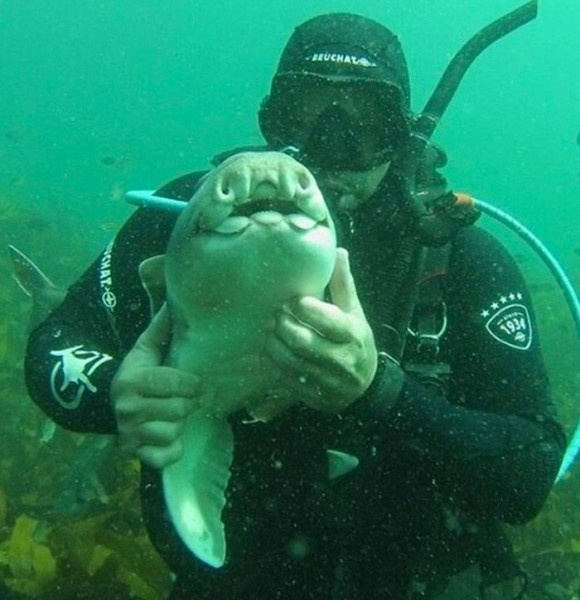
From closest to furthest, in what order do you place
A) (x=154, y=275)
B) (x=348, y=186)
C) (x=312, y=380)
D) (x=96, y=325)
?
1. (x=312, y=380)
2. (x=154, y=275)
3. (x=348, y=186)
4. (x=96, y=325)

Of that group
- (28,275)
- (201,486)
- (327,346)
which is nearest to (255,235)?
(327,346)

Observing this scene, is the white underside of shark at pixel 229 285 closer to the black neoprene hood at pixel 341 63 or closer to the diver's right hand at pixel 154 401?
the diver's right hand at pixel 154 401

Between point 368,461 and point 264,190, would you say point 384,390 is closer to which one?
point 368,461

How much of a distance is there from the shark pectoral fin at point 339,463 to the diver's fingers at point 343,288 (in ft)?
3.71

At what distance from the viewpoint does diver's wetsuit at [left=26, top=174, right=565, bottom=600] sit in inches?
101

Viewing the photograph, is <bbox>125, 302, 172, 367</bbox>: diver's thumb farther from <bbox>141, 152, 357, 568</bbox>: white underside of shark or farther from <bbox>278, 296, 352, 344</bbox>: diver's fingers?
<bbox>278, 296, 352, 344</bbox>: diver's fingers

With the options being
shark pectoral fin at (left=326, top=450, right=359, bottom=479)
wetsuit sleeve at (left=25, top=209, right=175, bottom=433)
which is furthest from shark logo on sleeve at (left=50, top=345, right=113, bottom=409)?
shark pectoral fin at (left=326, top=450, right=359, bottom=479)

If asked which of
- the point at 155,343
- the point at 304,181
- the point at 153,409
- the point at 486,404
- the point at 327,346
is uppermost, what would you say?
the point at 304,181

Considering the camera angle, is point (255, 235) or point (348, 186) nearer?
point (255, 235)

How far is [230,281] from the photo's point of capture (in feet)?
5.18

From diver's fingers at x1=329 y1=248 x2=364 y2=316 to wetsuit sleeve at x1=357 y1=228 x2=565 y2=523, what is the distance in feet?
1.38

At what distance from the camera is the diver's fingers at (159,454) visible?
191 centimetres

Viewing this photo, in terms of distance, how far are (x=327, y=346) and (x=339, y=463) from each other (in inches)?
46.8

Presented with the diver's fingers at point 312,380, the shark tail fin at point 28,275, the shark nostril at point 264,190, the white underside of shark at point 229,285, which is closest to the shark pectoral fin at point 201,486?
the white underside of shark at point 229,285
